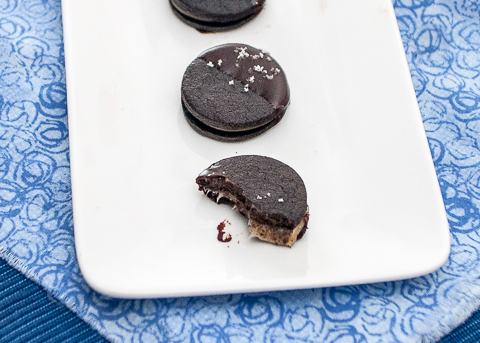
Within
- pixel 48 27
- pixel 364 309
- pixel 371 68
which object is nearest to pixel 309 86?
pixel 371 68

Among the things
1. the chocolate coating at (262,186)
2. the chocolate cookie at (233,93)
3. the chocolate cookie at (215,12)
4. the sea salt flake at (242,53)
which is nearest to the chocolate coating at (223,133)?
the chocolate cookie at (233,93)

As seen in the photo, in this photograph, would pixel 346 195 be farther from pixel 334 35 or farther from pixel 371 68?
pixel 334 35

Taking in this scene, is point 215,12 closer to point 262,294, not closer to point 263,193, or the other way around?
point 263,193

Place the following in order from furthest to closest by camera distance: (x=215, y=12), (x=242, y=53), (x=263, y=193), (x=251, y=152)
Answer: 1. (x=215, y=12)
2. (x=242, y=53)
3. (x=251, y=152)
4. (x=263, y=193)

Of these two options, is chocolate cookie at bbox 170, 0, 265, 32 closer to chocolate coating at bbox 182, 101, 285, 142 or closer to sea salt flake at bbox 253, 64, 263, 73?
sea salt flake at bbox 253, 64, 263, 73

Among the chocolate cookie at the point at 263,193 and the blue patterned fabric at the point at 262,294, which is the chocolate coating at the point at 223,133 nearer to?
the chocolate cookie at the point at 263,193

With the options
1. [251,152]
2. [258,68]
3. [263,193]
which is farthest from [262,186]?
[258,68]

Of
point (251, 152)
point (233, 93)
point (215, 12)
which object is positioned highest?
point (215, 12)

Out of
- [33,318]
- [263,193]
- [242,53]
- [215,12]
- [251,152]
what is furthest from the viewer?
[215,12]
